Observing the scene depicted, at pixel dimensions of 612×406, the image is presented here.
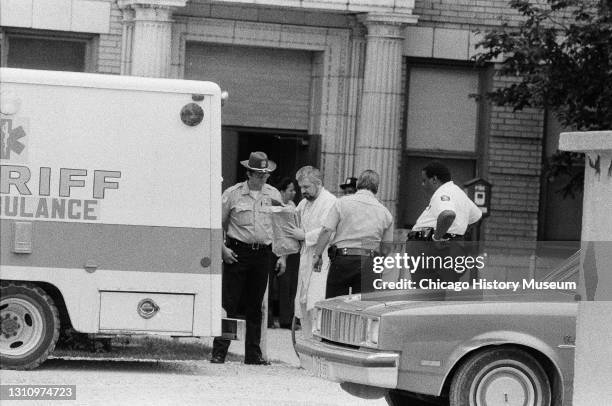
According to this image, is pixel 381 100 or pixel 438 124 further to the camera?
pixel 438 124

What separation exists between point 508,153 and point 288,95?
2.87 metres

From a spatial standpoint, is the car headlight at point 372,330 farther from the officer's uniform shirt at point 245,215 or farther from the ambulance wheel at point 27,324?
the officer's uniform shirt at point 245,215

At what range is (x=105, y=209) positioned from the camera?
40.3ft

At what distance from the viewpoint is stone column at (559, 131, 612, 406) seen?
7.21 m

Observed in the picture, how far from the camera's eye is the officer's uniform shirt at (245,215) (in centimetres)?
1355

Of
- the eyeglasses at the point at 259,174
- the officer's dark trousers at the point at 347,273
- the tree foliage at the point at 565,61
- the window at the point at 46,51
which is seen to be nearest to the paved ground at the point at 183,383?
the officer's dark trousers at the point at 347,273

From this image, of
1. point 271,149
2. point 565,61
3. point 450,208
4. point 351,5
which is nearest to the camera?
point 450,208

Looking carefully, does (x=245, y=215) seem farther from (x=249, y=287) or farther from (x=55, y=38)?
(x=55, y=38)

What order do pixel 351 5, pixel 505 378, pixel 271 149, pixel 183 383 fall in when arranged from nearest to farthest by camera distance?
pixel 505 378 → pixel 183 383 → pixel 351 5 → pixel 271 149

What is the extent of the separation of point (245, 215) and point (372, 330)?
3959 mm

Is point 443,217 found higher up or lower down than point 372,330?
higher up

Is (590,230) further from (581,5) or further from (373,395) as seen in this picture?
(581,5)

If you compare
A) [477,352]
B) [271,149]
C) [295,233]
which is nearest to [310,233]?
[295,233]

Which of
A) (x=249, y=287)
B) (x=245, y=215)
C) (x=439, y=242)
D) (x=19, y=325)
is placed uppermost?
(x=245, y=215)
